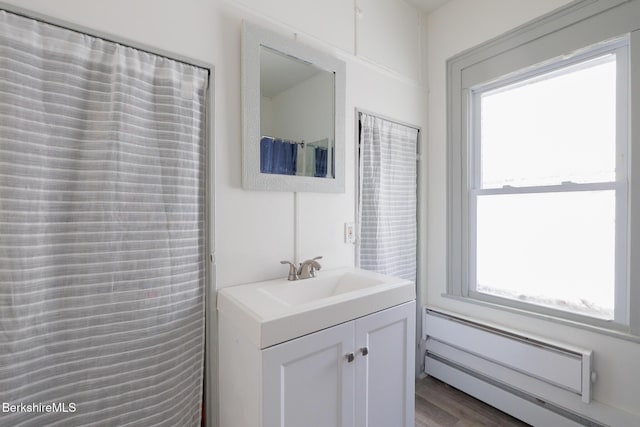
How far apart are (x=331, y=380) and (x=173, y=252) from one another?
2.57 feet

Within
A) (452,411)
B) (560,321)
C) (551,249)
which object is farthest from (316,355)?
(551,249)

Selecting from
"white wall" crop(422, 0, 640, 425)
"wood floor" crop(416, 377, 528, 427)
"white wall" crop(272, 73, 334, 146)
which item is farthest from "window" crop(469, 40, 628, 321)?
"white wall" crop(272, 73, 334, 146)

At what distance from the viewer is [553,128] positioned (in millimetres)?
1622

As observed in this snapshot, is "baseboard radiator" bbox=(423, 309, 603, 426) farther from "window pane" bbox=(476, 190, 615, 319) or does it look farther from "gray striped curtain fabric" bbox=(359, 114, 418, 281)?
"gray striped curtain fabric" bbox=(359, 114, 418, 281)

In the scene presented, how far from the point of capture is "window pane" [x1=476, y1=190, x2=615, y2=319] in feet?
4.76

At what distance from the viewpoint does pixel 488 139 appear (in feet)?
6.26

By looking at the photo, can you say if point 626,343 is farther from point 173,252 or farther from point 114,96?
point 114,96

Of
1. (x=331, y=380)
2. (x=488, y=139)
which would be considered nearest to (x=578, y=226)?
(x=488, y=139)

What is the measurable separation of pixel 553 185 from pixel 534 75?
2.24 ft

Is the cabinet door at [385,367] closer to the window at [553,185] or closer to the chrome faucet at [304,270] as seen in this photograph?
the chrome faucet at [304,270]

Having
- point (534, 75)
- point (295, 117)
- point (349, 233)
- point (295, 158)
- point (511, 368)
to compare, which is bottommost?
point (511, 368)

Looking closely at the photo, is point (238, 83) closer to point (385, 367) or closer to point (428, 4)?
point (385, 367)

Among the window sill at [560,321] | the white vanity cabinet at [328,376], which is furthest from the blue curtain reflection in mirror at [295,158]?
the window sill at [560,321]

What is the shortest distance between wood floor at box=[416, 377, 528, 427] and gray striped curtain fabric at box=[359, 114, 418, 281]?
2.58 ft
